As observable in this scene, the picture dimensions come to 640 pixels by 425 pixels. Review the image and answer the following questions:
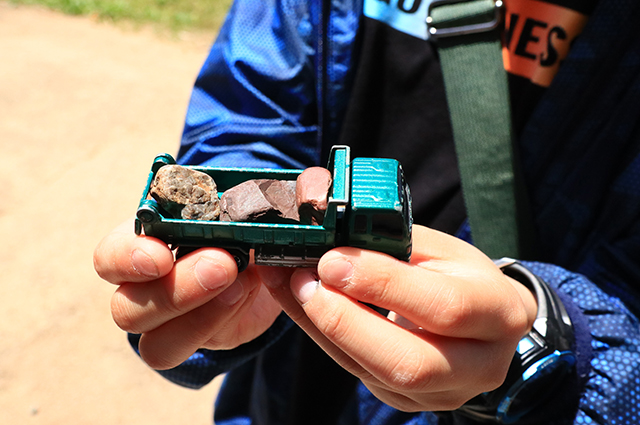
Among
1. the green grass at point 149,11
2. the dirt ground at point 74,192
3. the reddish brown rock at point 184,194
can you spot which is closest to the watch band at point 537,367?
the reddish brown rock at point 184,194

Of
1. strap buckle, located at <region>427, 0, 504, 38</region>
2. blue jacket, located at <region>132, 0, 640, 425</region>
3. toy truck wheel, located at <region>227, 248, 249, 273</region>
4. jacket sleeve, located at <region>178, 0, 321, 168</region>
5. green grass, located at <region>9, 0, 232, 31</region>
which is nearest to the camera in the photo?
toy truck wheel, located at <region>227, 248, 249, 273</region>

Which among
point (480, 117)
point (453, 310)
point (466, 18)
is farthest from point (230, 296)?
point (466, 18)

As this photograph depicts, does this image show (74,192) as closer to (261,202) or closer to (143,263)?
(143,263)

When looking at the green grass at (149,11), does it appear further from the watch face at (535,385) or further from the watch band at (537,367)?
the watch face at (535,385)

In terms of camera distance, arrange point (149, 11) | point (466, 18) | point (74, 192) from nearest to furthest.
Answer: point (466, 18) → point (74, 192) → point (149, 11)

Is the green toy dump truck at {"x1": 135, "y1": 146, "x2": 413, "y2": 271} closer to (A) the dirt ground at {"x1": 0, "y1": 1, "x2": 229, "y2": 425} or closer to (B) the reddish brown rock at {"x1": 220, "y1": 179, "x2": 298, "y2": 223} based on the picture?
(B) the reddish brown rock at {"x1": 220, "y1": 179, "x2": 298, "y2": 223}

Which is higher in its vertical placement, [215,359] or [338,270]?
[338,270]

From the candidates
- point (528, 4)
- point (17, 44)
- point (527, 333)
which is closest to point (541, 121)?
point (528, 4)

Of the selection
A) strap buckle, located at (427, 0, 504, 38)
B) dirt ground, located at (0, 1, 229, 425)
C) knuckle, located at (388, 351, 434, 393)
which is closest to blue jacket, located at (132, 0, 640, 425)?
strap buckle, located at (427, 0, 504, 38)
